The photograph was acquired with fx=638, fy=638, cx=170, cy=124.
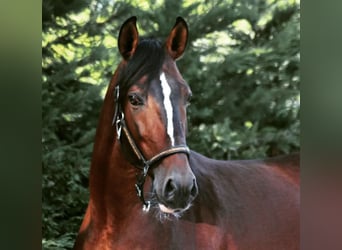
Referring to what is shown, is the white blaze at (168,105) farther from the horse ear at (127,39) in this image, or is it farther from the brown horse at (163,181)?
the horse ear at (127,39)

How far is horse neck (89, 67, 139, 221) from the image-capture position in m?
2.75

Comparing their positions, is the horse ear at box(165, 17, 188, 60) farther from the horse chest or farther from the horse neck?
the horse chest

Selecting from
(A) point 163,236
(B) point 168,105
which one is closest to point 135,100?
(B) point 168,105

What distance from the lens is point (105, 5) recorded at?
281 centimetres

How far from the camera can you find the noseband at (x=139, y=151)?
262cm

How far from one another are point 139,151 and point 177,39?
522 mm

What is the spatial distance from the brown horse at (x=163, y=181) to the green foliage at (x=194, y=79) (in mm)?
60

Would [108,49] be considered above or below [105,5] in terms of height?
below

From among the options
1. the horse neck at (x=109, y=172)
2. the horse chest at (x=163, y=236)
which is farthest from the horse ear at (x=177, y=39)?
the horse chest at (x=163, y=236)

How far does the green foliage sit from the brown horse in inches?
2.4

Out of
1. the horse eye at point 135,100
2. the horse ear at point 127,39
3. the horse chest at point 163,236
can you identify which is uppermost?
the horse ear at point 127,39

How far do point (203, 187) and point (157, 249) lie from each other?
0.33 m
